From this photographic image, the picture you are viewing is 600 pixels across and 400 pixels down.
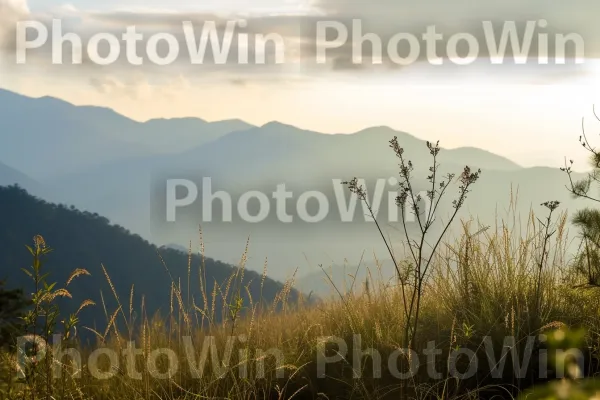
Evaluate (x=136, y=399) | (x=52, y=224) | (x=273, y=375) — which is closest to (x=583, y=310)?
(x=273, y=375)

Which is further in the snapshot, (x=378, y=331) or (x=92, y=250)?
(x=92, y=250)

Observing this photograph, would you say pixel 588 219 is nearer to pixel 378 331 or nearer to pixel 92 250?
pixel 378 331

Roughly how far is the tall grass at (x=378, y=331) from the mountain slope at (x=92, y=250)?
44465 millimetres

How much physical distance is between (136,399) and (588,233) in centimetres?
384

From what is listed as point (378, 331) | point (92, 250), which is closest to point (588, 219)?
point (378, 331)

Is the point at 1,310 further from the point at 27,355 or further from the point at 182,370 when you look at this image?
the point at 182,370

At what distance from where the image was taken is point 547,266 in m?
6.46

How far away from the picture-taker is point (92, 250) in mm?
55531

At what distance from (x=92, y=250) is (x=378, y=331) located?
173ft

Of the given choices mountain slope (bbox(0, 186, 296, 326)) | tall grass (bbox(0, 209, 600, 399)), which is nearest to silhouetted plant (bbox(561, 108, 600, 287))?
tall grass (bbox(0, 209, 600, 399))

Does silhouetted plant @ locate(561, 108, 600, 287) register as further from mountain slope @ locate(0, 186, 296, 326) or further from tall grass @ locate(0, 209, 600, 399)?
mountain slope @ locate(0, 186, 296, 326)

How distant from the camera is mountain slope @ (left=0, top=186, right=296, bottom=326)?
170 feet

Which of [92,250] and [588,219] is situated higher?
[588,219]

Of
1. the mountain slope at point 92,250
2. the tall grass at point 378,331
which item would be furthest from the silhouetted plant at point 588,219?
the mountain slope at point 92,250
